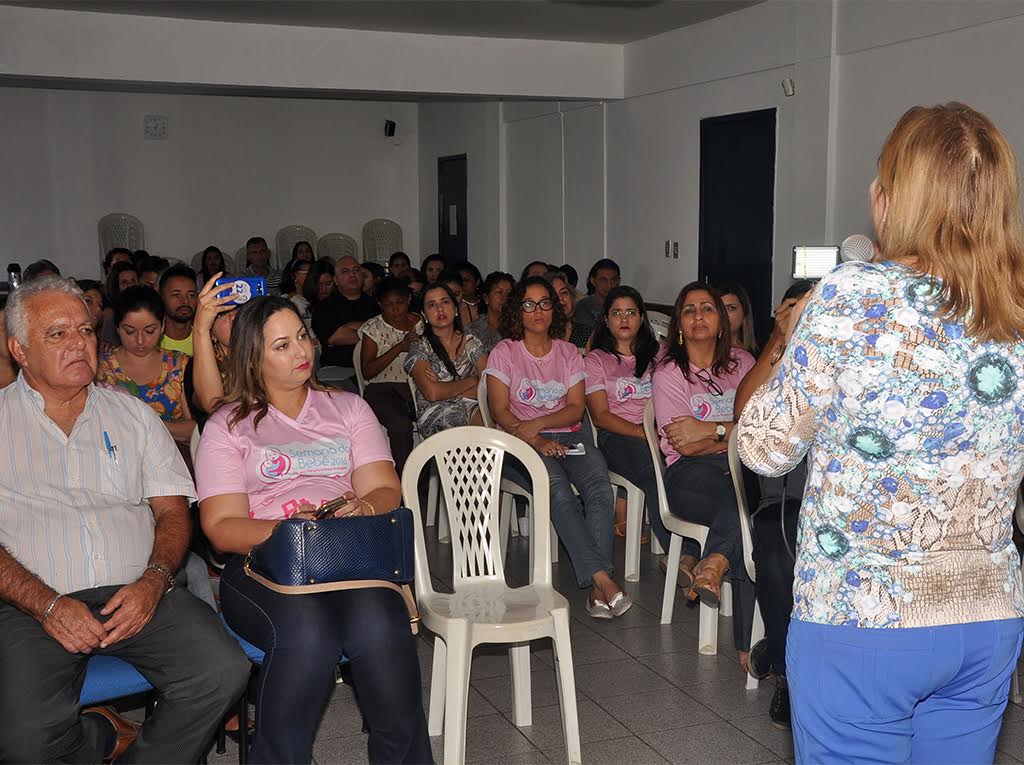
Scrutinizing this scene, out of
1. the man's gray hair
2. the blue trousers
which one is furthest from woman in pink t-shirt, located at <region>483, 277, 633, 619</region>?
the blue trousers

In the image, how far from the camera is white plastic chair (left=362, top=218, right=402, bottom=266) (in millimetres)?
12914

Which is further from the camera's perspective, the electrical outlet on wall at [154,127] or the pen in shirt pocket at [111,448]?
the electrical outlet on wall at [154,127]

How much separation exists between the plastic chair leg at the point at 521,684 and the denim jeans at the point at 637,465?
1.19 meters

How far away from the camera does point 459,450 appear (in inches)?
131

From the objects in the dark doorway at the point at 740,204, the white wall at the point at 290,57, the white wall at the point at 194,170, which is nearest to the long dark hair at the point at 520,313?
the dark doorway at the point at 740,204

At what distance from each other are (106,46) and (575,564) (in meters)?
5.40

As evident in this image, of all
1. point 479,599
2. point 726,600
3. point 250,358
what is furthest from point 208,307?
point 726,600

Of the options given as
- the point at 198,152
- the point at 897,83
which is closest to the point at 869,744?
the point at 897,83

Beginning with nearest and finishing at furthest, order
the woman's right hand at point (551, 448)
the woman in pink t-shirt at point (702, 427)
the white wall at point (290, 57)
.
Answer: the woman in pink t-shirt at point (702, 427), the woman's right hand at point (551, 448), the white wall at point (290, 57)

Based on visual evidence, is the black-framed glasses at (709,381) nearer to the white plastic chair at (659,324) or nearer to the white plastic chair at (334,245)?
the white plastic chair at (659,324)

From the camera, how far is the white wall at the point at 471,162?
37.2 ft

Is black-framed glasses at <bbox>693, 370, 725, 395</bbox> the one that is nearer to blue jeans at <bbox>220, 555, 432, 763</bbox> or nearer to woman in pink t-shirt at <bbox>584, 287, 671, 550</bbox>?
woman in pink t-shirt at <bbox>584, 287, 671, 550</bbox>

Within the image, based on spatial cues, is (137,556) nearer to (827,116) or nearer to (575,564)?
(575,564)

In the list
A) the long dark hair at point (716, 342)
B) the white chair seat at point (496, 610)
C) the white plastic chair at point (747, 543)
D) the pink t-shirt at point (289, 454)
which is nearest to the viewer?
the pink t-shirt at point (289, 454)
